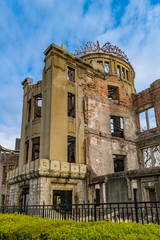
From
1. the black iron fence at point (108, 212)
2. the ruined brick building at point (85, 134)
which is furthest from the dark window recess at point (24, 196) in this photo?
the black iron fence at point (108, 212)

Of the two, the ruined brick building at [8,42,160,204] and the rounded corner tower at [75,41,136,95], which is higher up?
the rounded corner tower at [75,41,136,95]

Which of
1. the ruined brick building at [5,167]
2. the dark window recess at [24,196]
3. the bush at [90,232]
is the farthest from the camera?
the ruined brick building at [5,167]

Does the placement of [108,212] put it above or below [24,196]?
below

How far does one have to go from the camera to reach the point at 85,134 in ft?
53.9

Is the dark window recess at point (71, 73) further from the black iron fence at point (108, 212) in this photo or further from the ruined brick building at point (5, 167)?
the ruined brick building at point (5, 167)

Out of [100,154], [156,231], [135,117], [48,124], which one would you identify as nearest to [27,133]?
[48,124]

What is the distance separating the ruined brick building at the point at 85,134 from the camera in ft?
42.4

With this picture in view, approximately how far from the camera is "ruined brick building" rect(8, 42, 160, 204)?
12.9 meters

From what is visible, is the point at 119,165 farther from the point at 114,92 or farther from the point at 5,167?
the point at 5,167

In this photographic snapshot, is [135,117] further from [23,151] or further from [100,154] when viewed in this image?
[23,151]

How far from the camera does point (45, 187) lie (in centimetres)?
1246

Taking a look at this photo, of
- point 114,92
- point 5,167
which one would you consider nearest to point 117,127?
point 114,92

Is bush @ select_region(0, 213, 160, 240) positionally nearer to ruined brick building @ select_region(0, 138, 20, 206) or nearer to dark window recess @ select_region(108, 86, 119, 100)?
dark window recess @ select_region(108, 86, 119, 100)

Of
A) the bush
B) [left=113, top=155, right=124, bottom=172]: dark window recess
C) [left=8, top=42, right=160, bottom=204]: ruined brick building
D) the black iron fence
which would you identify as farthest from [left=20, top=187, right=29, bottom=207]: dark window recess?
the bush
